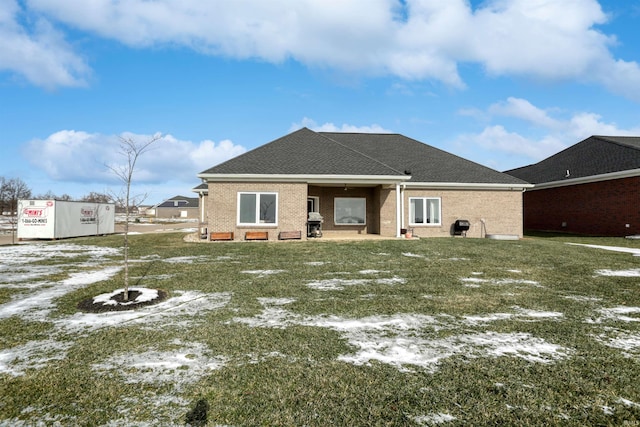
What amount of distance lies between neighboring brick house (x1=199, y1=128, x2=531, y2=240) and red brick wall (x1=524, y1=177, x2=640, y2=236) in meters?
5.44

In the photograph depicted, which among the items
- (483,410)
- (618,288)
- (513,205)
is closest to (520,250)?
(618,288)

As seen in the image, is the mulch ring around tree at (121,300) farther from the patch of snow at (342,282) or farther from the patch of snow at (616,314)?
the patch of snow at (616,314)

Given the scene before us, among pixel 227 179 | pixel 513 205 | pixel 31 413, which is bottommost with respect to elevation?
pixel 31 413

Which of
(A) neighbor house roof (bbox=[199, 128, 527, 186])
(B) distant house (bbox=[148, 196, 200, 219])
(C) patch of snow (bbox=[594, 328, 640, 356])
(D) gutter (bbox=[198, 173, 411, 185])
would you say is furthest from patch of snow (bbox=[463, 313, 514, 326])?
(B) distant house (bbox=[148, 196, 200, 219])

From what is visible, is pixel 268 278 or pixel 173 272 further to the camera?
pixel 173 272

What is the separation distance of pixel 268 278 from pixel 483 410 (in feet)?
19.9

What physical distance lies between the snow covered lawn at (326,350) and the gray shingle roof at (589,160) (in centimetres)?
1553

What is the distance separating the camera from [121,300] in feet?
20.2

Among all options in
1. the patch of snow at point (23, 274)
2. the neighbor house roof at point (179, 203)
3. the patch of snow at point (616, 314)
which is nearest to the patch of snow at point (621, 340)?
the patch of snow at point (616, 314)

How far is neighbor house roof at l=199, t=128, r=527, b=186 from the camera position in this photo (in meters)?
16.8

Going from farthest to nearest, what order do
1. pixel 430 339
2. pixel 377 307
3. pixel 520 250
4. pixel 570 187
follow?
pixel 570 187 < pixel 520 250 < pixel 377 307 < pixel 430 339

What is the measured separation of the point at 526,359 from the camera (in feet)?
12.5

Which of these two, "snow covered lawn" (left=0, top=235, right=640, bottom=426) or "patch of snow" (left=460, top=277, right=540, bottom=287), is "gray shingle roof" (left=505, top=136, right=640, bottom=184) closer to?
"snow covered lawn" (left=0, top=235, right=640, bottom=426)

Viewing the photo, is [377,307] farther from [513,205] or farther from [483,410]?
[513,205]
